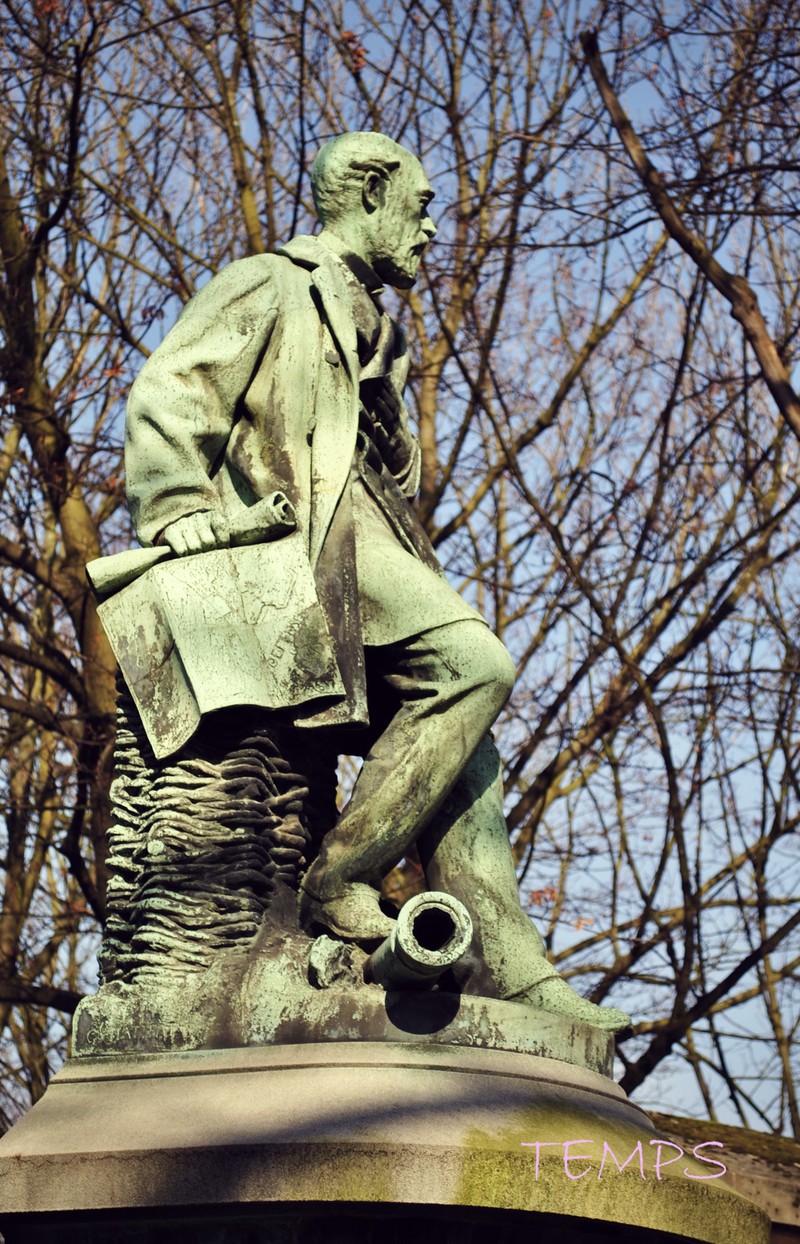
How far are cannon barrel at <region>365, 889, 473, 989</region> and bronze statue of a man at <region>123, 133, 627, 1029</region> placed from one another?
0.22 meters

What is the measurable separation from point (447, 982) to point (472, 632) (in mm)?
833

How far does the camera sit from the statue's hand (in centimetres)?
424

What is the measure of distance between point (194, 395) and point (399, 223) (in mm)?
796

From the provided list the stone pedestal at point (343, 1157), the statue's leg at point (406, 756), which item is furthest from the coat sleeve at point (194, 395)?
the stone pedestal at point (343, 1157)

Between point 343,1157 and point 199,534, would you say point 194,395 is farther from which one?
point 343,1157

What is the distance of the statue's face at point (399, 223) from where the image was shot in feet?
15.8

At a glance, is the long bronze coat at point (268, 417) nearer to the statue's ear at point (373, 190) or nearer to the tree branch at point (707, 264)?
the statue's ear at point (373, 190)

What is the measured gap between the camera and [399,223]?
190 inches

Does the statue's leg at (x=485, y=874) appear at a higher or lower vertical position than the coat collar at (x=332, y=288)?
lower

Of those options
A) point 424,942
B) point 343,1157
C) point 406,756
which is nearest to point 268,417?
point 406,756
